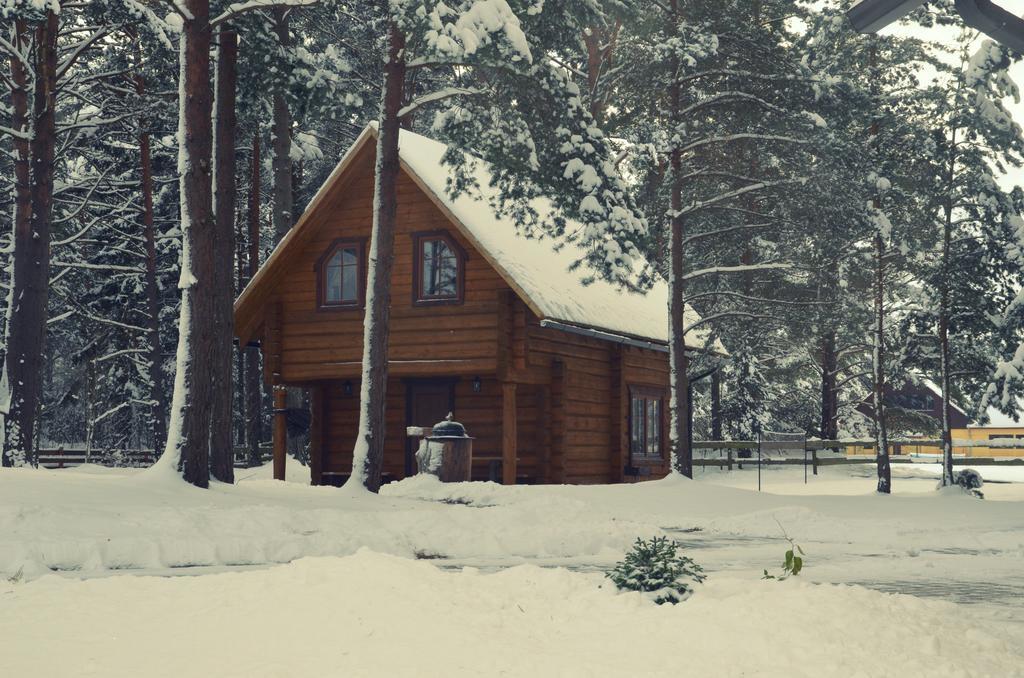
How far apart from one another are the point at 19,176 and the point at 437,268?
28.7ft

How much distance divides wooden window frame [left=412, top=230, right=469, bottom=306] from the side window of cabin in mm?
7017

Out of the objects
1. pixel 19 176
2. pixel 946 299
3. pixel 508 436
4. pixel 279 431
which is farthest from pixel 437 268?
pixel 946 299

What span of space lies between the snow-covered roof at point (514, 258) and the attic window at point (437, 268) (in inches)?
33.5

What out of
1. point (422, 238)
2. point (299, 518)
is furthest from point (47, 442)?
point (299, 518)

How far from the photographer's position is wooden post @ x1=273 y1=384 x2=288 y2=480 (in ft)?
95.8

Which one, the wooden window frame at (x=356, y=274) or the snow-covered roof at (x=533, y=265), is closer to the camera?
the snow-covered roof at (x=533, y=265)

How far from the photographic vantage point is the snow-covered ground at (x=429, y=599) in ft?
21.7

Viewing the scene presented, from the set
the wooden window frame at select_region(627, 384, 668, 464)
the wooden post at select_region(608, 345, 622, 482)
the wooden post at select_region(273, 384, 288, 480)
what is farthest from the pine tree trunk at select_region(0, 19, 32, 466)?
the wooden window frame at select_region(627, 384, 668, 464)

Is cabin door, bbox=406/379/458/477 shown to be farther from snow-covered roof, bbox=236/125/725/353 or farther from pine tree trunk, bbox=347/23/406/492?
pine tree trunk, bbox=347/23/406/492

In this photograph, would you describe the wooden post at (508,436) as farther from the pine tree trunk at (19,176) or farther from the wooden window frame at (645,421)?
the pine tree trunk at (19,176)

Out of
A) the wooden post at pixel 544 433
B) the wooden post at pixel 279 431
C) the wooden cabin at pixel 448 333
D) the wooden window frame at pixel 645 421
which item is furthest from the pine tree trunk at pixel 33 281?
the wooden window frame at pixel 645 421

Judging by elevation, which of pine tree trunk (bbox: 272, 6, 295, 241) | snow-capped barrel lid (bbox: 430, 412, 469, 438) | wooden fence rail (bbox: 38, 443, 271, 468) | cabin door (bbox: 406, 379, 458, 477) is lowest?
wooden fence rail (bbox: 38, 443, 271, 468)

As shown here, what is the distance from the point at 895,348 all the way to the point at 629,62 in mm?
18629

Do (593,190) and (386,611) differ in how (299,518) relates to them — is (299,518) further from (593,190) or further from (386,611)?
(593,190)
